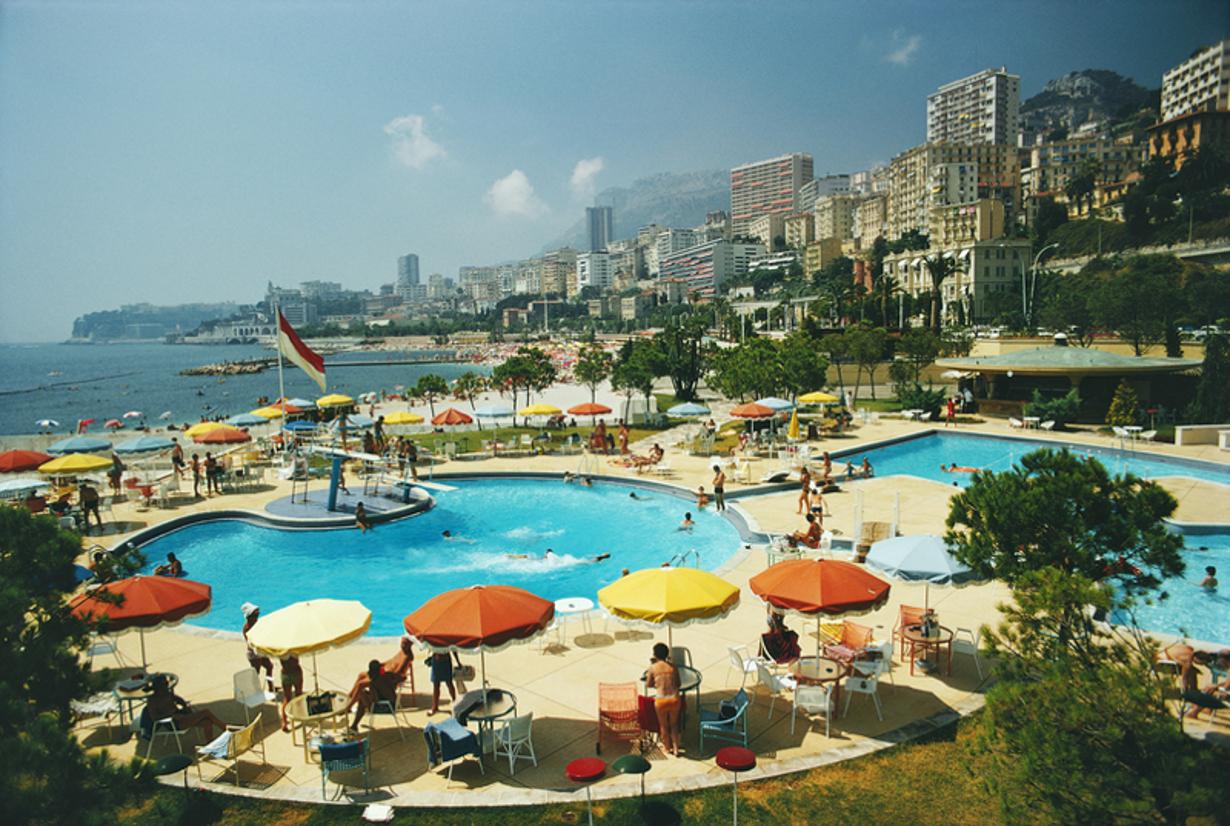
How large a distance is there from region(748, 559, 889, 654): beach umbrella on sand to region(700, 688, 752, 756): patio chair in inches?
44.4

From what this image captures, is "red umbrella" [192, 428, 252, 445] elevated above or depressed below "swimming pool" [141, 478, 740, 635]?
above

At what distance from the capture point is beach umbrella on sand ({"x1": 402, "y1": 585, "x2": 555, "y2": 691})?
7.29m

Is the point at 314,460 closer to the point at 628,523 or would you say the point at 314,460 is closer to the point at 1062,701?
the point at 628,523

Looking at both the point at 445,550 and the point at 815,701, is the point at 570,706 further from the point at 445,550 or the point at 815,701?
the point at 445,550

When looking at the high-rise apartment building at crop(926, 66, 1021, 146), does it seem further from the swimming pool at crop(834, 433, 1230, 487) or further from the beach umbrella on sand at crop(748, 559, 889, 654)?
the beach umbrella on sand at crop(748, 559, 889, 654)

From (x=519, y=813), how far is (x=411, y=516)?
14.8 m

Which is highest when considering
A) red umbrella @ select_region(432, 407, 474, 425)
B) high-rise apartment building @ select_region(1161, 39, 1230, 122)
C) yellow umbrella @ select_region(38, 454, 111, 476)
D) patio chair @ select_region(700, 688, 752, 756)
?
high-rise apartment building @ select_region(1161, 39, 1230, 122)

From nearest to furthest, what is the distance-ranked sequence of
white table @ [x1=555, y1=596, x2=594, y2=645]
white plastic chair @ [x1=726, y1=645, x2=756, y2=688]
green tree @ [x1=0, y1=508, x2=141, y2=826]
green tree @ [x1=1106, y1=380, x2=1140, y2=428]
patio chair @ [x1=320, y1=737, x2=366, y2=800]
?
1. green tree @ [x1=0, y1=508, x2=141, y2=826]
2. patio chair @ [x1=320, y1=737, x2=366, y2=800]
3. white plastic chair @ [x1=726, y1=645, x2=756, y2=688]
4. white table @ [x1=555, y1=596, x2=594, y2=645]
5. green tree @ [x1=1106, y1=380, x2=1140, y2=428]

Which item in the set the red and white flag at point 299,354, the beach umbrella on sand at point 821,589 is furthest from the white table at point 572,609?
the red and white flag at point 299,354

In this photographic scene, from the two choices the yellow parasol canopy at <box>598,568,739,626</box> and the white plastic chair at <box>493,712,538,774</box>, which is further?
the yellow parasol canopy at <box>598,568,739,626</box>

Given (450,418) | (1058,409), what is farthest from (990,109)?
(450,418)

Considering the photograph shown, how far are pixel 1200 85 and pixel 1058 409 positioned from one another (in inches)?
4733

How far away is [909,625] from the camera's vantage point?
32.4ft

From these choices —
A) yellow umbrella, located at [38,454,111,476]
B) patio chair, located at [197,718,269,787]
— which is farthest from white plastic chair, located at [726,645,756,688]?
yellow umbrella, located at [38,454,111,476]
